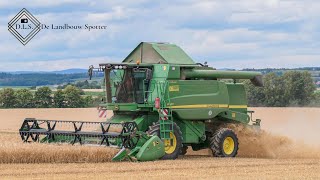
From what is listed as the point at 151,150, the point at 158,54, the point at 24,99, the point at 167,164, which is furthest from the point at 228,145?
the point at 24,99

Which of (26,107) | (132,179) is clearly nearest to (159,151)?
(132,179)

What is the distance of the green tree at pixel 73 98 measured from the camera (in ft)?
132

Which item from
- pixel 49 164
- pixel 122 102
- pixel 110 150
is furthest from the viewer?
pixel 122 102

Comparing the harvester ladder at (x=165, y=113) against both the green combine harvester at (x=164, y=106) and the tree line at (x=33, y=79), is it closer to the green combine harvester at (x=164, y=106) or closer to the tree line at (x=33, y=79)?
the green combine harvester at (x=164, y=106)

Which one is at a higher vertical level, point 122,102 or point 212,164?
point 122,102

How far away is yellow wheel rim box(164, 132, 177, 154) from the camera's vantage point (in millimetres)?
15719

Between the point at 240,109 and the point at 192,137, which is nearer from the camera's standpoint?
the point at 192,137

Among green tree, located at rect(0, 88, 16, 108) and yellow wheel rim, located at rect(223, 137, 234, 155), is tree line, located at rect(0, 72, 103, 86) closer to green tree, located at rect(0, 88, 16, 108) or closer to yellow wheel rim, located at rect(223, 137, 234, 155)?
green tree, located at rect(0, 88, 16, 108)

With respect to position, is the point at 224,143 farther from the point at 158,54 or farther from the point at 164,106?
the point at 158,54

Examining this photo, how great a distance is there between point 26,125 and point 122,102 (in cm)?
248

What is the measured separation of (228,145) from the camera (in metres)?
17.1

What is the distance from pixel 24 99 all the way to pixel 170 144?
91.0 feet

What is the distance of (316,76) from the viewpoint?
42.4m

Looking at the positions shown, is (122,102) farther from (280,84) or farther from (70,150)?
(280,84)
